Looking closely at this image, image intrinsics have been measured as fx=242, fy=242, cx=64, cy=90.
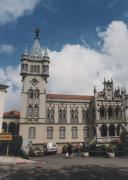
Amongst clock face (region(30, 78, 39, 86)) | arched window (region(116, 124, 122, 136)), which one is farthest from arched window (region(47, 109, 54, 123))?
arched window (region(116, 124, 122, 136))

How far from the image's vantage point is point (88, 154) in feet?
113

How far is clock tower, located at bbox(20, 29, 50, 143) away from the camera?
58.7 m

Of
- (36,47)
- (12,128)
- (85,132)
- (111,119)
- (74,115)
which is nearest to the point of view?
(111,119)

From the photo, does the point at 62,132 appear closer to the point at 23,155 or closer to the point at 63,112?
the point at 63,112

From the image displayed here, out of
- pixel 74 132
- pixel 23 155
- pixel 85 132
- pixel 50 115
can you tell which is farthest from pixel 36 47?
pixel 23 155

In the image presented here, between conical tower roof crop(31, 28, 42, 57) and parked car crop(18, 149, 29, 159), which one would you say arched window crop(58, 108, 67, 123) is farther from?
parked car crop(18, 149, 29, 159)

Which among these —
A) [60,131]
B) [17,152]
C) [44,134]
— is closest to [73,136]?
[60,131]

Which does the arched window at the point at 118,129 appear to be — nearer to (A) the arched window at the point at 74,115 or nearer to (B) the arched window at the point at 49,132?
(A) the arched window at the point at 74,115

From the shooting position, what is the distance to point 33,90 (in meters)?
61.6

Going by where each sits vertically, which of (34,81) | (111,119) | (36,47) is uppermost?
(36,47)

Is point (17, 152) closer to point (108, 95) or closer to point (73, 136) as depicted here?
point (73, 136)

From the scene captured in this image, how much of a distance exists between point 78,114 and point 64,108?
13.0 feet

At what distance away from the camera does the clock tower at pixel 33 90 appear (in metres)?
58.7

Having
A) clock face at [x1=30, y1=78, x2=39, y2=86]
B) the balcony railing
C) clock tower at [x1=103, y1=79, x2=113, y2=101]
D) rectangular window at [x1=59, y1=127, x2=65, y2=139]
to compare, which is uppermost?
clock face at [x1=30, y1=78, x2=39, y2=86]
